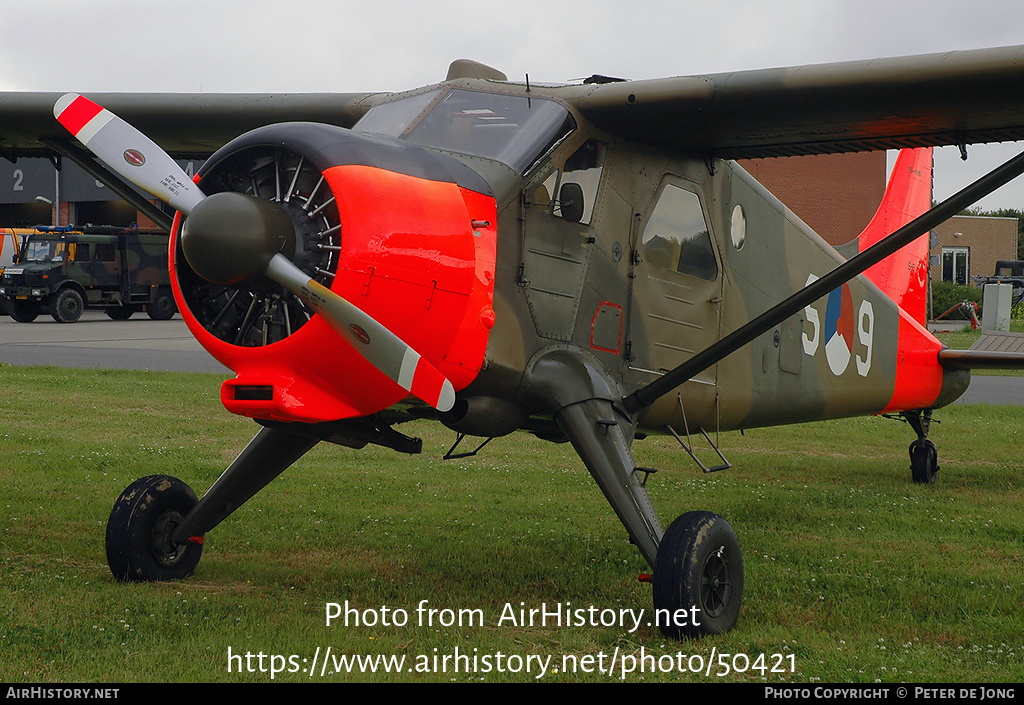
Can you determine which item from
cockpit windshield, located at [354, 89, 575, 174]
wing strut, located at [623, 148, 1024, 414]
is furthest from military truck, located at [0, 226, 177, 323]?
wing strut, located at [623, 148, 1024, 414]

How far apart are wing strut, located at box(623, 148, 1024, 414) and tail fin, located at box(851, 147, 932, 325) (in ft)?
15.5

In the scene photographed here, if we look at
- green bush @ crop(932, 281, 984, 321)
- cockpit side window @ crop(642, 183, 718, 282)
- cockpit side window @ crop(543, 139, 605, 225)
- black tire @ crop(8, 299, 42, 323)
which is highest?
cockpit side window @ crop(543, 139, 605, 225)

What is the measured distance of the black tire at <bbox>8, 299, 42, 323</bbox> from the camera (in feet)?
104

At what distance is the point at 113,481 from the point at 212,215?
583cm

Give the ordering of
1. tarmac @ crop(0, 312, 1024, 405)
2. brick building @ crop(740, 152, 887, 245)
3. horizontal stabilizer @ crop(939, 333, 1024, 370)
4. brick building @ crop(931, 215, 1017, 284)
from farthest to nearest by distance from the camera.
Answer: brick building @ crop(931, 215, 1017, 284) → brick building @ crop(740, 152, 887, 245) → tarmac @ crop(0, 312, 1024, 405) → horizontal stabilizer @ crop(939, 333, 1024, 370)


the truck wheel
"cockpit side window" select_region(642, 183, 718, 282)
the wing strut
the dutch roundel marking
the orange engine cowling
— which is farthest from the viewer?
the truck wheel

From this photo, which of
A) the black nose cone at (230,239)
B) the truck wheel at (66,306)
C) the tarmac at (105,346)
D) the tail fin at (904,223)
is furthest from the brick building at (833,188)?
the black nose cone at (230,239)

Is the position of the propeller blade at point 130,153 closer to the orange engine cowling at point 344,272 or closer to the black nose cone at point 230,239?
the orange engine cowling at point 344,272

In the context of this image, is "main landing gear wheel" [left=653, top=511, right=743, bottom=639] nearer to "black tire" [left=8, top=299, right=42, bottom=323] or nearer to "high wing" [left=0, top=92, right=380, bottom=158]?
"high wing" [left=0, top=92, right=380, bottom=158]

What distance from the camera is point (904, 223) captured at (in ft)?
34.1

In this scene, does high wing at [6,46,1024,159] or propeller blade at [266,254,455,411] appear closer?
propeller blade at [266,254,455,411]

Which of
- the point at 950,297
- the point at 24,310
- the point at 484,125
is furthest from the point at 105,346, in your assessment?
the point at 950,297

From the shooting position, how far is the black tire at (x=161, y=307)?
→ 3500 cm

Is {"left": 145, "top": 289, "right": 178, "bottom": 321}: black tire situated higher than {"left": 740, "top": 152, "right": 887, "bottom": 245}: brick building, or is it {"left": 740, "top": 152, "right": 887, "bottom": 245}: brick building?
{"left": 740, "top": 152, "right": 887, "bottom": 245}: brick building
